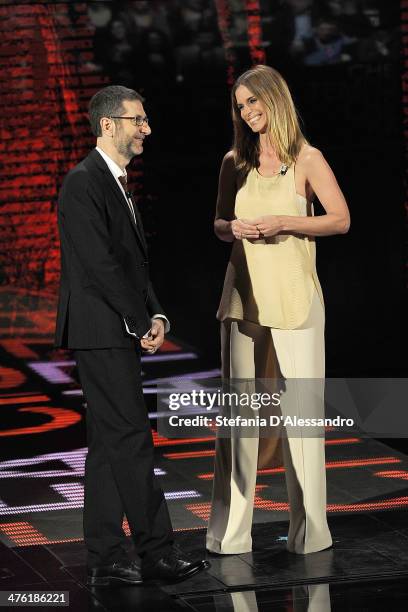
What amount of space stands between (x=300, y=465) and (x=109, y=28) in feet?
19.9

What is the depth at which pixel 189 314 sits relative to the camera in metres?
9.96

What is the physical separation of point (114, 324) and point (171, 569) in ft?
2.51

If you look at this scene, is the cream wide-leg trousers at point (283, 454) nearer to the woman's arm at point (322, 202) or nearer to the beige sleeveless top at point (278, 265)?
the beige sleeveless top at point (278, 265)

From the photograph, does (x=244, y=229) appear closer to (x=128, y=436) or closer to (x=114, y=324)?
(x=114, y=324)

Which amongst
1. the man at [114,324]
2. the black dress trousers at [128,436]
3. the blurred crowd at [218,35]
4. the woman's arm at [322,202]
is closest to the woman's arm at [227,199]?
the woman's arm at [322,202]

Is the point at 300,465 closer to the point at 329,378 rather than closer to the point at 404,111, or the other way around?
the point at 329,378

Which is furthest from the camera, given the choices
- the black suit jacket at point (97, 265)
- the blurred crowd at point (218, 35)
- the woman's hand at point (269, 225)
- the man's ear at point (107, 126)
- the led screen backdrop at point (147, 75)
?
the blurred crowd at point (218, 35)

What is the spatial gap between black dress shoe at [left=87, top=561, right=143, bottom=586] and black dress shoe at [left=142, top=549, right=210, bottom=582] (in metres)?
0.03

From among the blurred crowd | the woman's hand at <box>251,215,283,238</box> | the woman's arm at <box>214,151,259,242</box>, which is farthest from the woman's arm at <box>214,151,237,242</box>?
the blurred crowd

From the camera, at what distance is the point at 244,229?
446cm

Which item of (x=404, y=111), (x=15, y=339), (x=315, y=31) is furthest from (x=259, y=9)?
(x=15, y=339)

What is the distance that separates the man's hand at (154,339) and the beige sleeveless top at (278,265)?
1.31ft

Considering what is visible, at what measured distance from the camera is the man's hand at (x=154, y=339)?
4.18m

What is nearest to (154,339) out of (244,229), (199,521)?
(244,229)
